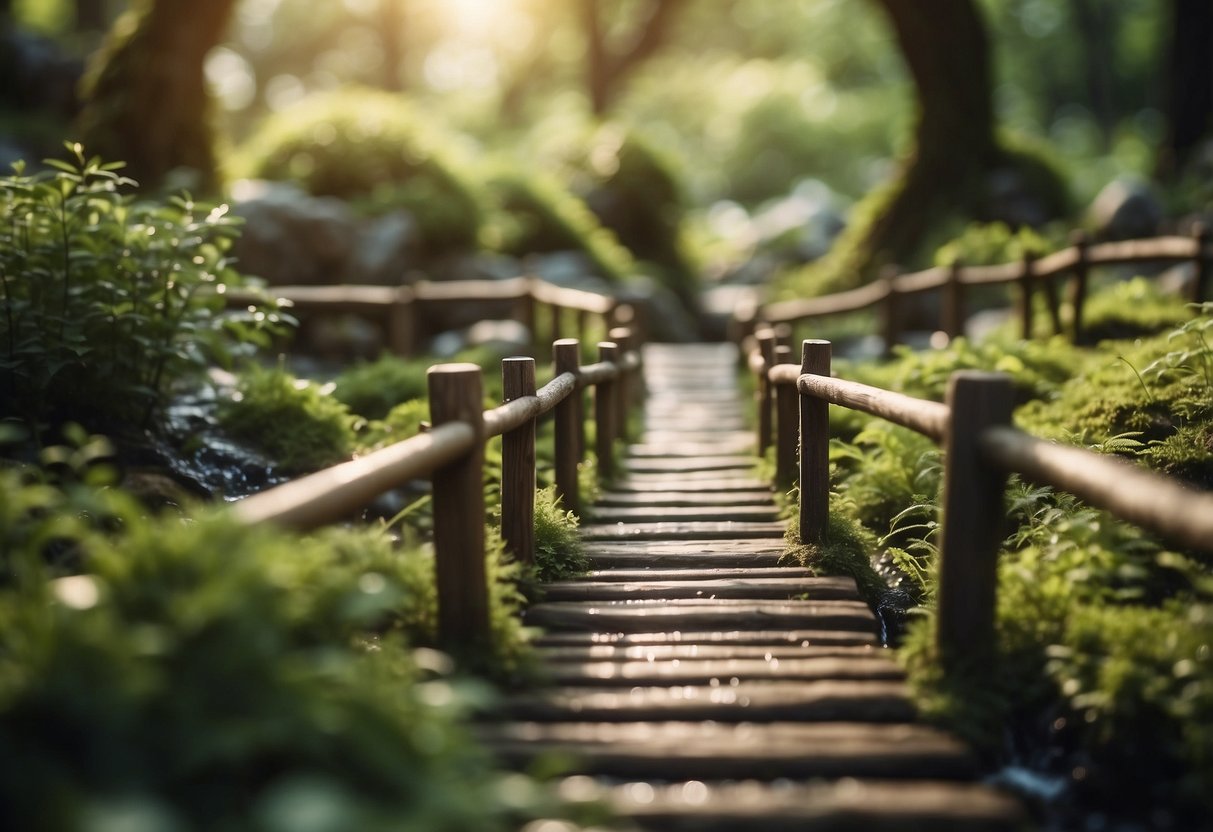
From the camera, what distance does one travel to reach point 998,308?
1479 cm

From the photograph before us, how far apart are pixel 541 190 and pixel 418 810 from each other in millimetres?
17453

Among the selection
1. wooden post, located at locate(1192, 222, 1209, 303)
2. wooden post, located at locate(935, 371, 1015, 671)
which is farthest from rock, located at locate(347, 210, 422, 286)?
wooden post, located at locate(935, 371, 1015, 671)

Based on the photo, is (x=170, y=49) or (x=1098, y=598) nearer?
(x=1098, y=598)

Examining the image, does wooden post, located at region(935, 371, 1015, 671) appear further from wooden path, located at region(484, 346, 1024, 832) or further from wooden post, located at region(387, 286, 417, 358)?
wooden post, located at region(387, 286, 417, 358)

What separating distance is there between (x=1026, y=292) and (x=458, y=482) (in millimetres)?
7897

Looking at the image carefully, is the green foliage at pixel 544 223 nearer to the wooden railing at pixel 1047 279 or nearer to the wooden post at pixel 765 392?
the wooden railing at pixel 1047 279

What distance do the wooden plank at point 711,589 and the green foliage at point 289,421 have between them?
2703 millimetres

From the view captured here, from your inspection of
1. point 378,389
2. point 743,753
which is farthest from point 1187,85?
point 743,753

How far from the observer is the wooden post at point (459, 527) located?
3711 millimetres

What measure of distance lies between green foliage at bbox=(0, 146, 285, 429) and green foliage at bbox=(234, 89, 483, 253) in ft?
27.4

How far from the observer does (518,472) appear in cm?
466

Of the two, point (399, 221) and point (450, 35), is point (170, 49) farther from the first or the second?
point (450, 35)

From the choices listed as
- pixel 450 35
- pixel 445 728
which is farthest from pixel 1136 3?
pixel 445 728

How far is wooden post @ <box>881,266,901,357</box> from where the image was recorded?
39.3ft
